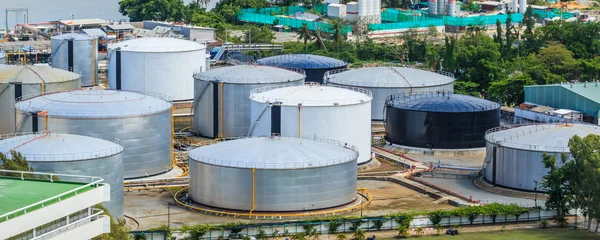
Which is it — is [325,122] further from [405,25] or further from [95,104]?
[405,25]

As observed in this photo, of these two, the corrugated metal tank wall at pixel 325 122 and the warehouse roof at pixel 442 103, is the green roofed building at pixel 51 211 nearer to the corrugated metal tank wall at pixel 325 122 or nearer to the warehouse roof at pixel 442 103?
the corrugated metal tank wall at pixel 325 122

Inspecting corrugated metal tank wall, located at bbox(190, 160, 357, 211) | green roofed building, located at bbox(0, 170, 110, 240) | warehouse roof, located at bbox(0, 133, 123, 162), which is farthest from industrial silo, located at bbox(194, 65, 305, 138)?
green roofed building, located at bbox(0, 170, 110, 240)

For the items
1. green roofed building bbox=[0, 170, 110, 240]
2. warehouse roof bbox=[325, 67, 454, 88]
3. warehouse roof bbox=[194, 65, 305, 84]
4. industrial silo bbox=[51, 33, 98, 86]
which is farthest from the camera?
industrial silo bbox=[51, 33, 98, 86]

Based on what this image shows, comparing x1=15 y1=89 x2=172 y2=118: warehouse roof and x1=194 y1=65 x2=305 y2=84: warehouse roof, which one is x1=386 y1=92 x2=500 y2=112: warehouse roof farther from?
x1=15 y1=89 x2=172 y2=118: warehouse roof

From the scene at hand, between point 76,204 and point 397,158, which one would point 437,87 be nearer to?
point 397,158

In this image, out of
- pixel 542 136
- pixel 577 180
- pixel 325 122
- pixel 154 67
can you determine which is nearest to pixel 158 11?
pixel 154 67

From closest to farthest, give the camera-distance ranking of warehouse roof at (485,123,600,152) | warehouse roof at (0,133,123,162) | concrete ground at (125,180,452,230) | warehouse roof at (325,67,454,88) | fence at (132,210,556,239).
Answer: fence at (132,210,556,239), warehouse roof at (0,133,123,162), concrete ground at (125,180,452,230), warehouse roof at (485,123,600,152), warehouse roof at (325,67,454,88)
